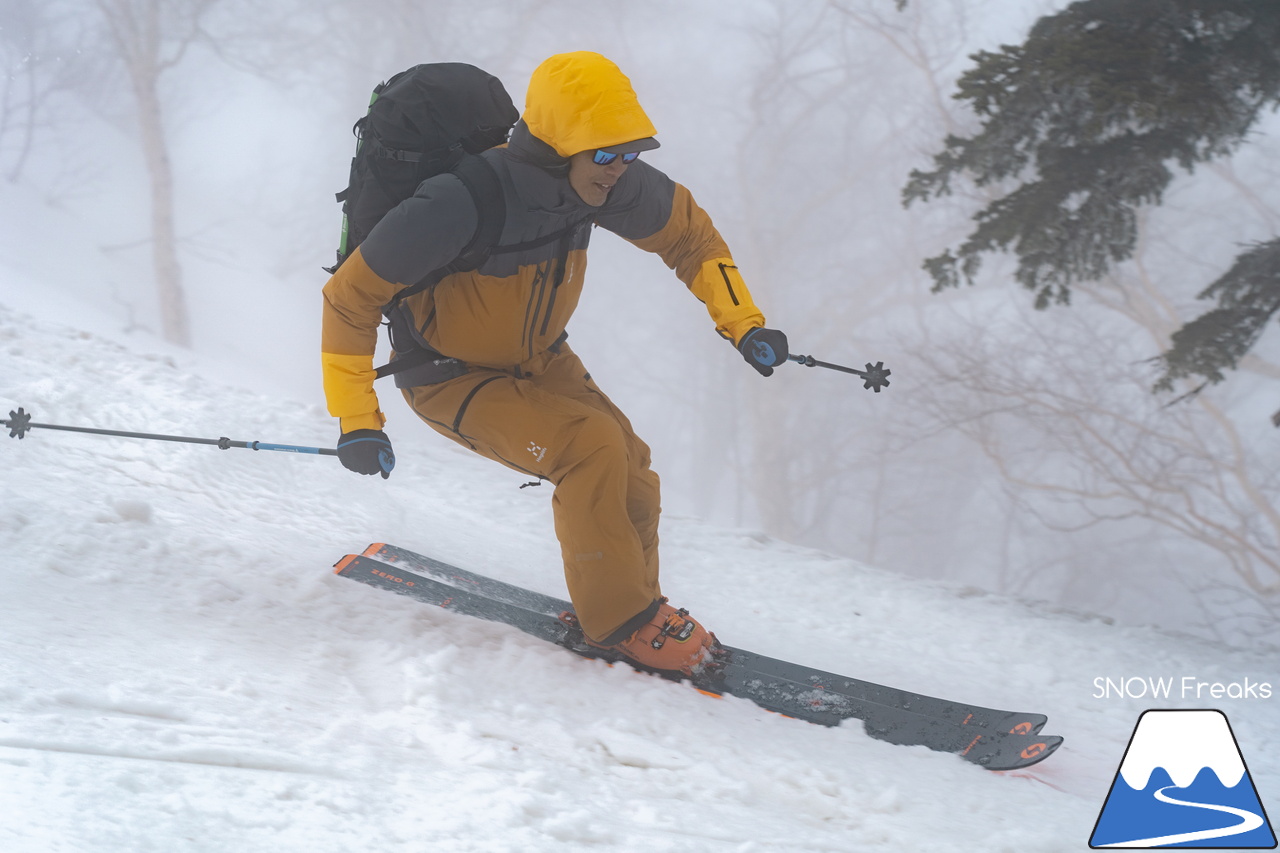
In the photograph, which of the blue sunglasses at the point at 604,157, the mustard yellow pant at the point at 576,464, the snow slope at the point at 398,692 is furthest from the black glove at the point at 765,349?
the snow slope at the point at 398,692

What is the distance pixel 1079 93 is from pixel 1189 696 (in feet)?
9.64

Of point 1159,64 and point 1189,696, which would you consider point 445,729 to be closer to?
point 1189,696

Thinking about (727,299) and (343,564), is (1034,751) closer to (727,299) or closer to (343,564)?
(727,299)

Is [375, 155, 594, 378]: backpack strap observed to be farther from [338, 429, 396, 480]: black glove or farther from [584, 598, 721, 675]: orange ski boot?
[584, 598, 721, 675]: orange ski boot

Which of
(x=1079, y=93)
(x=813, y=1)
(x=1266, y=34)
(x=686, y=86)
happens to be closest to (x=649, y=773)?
(x=1079, y=93)

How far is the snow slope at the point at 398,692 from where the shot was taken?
5.85 feet

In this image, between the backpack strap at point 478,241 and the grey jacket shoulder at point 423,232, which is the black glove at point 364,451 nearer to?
the backpack strap at point 478,241

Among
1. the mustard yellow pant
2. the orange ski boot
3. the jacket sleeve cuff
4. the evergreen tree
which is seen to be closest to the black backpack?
the mustard yellow pant

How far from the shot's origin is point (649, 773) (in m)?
2.32

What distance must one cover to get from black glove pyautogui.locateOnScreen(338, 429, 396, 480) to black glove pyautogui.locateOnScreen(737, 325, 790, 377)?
1.30m

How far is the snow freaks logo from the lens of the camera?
2223 mm

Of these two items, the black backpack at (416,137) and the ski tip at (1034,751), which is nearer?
the ski tip at (1034,751)

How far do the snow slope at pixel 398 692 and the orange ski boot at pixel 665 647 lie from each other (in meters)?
0.11

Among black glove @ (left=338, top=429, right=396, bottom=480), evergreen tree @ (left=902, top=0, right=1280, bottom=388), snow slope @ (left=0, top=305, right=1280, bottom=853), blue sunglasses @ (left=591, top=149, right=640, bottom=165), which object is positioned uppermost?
evergreen tree @ (left=902, top=0, right=1280, bottom=388)
